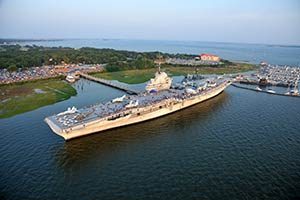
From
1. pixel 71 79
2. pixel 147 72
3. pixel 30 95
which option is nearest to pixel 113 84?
pixel 71 79

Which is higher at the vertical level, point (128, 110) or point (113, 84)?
point (128, 110)

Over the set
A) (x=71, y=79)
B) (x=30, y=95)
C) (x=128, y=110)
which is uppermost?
(x=128, y=110)

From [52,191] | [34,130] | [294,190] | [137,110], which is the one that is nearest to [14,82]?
[34,130]

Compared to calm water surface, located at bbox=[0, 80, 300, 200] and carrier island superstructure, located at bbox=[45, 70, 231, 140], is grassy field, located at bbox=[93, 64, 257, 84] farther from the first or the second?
calm water surface, located at bbox=[0, 80, 300, 200]

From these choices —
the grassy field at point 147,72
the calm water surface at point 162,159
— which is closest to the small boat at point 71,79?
the grassy field at point 147,72

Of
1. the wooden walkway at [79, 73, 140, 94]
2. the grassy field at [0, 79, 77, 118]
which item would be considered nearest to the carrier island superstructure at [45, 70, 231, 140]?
the wooden walkway at [79, 73, 140, 94]

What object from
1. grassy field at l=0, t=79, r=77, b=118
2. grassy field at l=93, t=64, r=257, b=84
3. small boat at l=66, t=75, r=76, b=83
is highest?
grassy field at l=93, t=64, r=257, b=84

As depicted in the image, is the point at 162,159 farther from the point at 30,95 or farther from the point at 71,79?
the point at 71,79
